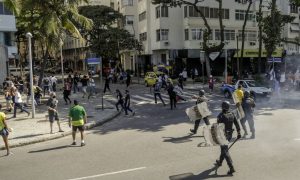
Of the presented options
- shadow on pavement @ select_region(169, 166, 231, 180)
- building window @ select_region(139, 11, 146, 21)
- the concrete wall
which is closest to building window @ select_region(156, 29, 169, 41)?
building window @ select_region(139, 11, 146, 21)

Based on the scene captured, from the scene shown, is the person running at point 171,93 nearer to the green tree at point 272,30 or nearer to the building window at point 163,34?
the green tree at point 272,30

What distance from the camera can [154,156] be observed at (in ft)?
36.4

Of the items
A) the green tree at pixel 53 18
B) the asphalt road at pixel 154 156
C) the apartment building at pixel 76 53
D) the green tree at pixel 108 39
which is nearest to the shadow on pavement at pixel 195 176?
the asphalt road at pixel 154 156

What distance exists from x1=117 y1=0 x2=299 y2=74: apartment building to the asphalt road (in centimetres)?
3329

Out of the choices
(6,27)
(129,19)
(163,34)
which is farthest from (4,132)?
(129,19)

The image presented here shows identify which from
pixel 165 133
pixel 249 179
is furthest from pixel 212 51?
pixel 249 179

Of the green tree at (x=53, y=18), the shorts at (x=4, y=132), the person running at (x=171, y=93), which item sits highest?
the green tree at (x=53, y=18)

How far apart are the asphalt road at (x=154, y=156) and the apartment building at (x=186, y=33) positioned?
109ft

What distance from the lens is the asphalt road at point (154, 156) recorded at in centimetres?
941

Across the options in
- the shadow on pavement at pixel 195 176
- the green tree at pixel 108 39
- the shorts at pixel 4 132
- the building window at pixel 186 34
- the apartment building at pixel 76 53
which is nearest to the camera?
the shadow on pavement at pixel 195 176

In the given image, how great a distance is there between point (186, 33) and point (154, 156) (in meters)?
40.6

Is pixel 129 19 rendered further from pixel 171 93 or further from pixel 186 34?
pixel 171 93

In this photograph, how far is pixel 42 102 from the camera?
2583 cm

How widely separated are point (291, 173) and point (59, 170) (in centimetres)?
557
